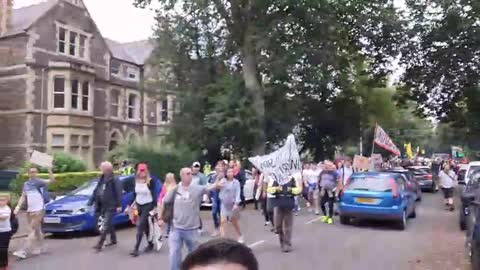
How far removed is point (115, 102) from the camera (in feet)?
135

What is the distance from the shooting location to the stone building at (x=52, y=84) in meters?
33.6

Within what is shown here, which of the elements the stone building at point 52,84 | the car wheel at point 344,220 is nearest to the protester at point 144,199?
the car wheel at point 344,220

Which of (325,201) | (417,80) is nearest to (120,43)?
(417,80)

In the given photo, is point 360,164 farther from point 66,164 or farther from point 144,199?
point 144,199

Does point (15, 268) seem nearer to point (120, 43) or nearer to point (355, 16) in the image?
point (355, 16)

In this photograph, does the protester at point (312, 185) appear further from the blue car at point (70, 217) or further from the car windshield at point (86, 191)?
the blue car at point (70, 217)

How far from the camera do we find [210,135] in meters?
27.9

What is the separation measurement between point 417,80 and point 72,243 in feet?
75.4

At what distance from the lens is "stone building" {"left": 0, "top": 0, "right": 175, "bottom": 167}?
1321 inches

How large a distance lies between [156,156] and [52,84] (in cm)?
1193

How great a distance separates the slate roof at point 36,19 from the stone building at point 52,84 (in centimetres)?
11

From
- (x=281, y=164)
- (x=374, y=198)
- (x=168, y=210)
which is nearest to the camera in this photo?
(x=168, y=210)

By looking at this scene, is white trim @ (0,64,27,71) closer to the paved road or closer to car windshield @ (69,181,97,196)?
car windshield @ (69,181,97,196)

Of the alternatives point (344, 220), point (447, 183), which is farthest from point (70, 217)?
point (447, 183)
